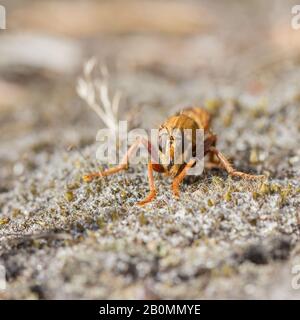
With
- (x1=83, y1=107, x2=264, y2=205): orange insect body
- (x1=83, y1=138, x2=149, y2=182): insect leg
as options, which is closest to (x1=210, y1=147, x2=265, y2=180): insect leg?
(x1=83, y1=107, x2=264, y2=205): orange insect body

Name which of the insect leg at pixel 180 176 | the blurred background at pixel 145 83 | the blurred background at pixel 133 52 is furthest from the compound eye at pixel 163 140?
the blurred background at pixel 133 52

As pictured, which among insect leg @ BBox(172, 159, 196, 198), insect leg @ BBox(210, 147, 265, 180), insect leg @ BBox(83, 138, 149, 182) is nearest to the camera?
insect leg @ BBox(172, 159, 196, 198)

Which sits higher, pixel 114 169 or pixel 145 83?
pixel 145 83

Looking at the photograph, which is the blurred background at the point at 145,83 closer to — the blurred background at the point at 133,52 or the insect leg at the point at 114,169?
the blurred background at the point at 133,52

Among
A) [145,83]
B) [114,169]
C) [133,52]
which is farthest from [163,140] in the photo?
[133,52]

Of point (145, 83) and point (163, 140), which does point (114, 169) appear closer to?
point (163, 140)

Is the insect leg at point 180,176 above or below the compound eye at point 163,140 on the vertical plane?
below

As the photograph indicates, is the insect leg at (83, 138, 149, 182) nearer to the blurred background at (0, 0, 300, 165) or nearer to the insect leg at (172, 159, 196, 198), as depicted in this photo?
the insect leg at (172, 159, 196, 198)

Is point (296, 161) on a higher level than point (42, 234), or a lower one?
higher

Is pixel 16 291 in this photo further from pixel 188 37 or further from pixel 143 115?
pixel 188 37
